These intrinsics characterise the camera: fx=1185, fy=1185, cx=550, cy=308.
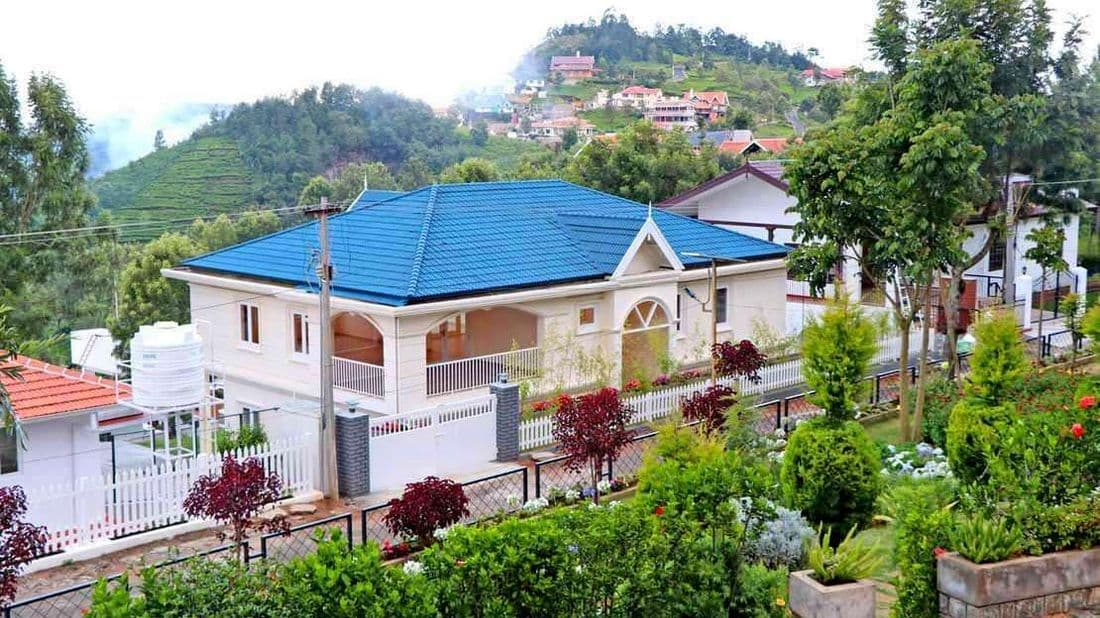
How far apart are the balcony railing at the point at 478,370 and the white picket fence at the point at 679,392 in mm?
2571

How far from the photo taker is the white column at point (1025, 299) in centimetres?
3353

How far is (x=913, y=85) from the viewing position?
20.5m

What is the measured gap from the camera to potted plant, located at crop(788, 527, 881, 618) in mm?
10414

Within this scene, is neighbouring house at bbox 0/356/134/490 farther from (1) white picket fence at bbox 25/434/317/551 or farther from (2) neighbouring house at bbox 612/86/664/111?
(2) neighbouring house at bbox 612/86/664/111

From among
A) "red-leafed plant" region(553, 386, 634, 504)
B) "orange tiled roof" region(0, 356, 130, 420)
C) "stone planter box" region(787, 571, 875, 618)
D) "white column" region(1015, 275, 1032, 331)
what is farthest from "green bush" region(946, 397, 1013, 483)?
"white column" region(1015, 275, 1032, 331)

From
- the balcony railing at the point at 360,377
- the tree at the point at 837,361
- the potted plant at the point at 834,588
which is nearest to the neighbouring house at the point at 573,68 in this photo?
the balcony railing at the point at 360,377

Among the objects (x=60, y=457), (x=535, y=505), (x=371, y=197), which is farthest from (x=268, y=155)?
(x=535, y=505)

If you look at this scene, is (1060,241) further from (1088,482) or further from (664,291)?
(1088,482)

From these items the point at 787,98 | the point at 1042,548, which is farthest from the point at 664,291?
the point at 787,98

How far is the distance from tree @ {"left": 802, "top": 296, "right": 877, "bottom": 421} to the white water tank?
31.4ft

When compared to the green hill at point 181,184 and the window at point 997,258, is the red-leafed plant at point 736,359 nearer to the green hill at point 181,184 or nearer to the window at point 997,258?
the window at point 997,258

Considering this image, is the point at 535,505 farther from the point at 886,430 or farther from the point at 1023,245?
the point at 1023,245

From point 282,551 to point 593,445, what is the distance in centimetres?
449

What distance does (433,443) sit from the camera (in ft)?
65.4
